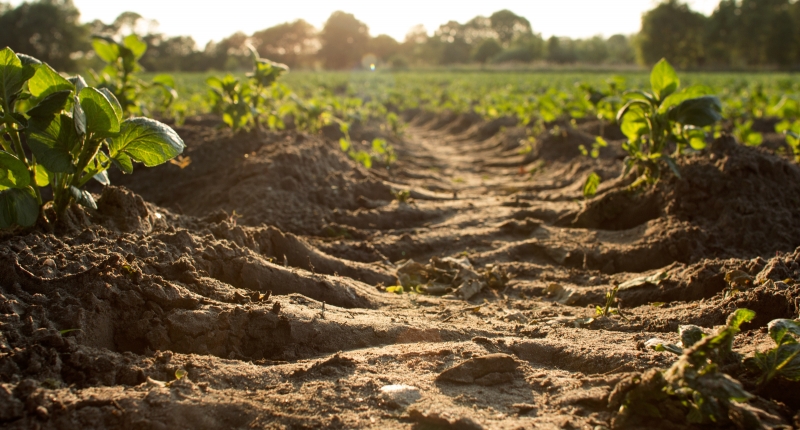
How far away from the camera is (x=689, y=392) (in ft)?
4.81

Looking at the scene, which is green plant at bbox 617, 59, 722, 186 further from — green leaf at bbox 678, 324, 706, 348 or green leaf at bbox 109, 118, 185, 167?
green leaf at bbox 109, 118, 185, 167

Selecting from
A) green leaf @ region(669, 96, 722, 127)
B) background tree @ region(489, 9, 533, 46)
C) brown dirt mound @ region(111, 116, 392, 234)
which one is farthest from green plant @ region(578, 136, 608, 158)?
background tree @ region(489, 9, 533, 46)

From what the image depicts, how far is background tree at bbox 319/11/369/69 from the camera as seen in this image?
73.6 metres

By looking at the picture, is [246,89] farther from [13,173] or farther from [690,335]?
[690,335]

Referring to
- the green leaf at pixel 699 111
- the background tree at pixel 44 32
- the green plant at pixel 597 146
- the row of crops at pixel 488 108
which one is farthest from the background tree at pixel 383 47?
the green leaf at pixel 699 111

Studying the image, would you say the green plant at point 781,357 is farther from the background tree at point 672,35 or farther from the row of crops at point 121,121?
the background tree at point 672,35

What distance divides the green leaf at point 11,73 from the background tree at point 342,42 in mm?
72432

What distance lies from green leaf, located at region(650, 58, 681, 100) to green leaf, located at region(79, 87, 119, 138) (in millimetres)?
3545

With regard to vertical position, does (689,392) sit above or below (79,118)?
below

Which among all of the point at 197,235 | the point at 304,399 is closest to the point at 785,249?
the point at 304,399

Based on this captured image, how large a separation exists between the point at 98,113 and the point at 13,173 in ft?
1.31

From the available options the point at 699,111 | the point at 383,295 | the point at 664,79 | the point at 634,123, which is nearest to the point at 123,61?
the point at 383,295

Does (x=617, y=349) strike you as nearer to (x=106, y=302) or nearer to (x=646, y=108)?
(x=106, y=302)

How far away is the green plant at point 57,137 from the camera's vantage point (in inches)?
83.5
